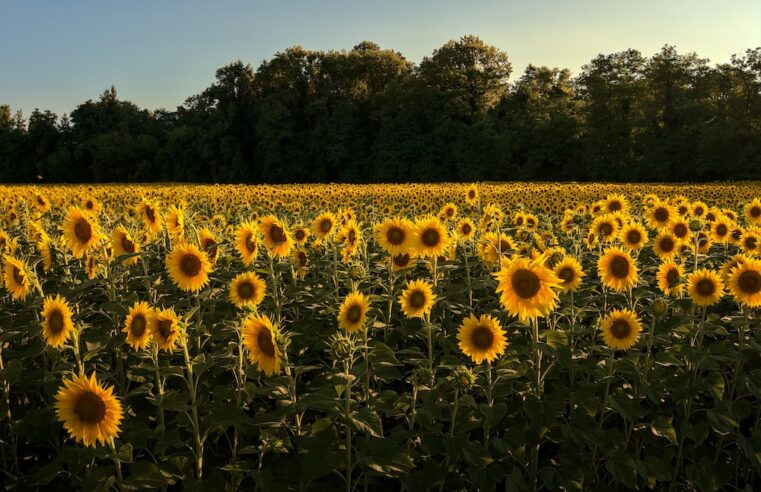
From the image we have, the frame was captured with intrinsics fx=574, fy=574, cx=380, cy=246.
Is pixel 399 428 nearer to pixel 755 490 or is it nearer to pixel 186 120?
pixel 755 490

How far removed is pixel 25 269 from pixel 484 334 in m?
2.81

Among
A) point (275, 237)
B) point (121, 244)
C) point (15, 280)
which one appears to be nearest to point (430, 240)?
point (275, 237)

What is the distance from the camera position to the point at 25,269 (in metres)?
3.53

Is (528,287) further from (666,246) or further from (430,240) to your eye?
(666,246)

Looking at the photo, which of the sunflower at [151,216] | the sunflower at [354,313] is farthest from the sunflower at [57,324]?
the sunflower at [151,216]

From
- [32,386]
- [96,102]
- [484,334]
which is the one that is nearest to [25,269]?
[32,386]

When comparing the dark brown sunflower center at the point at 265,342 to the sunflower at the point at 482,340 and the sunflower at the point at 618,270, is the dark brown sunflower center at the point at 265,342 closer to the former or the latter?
the sunflower at the point at 482,340

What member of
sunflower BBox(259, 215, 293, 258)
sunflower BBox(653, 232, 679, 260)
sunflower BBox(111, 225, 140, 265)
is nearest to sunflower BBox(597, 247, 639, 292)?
sunflower BBox(653, 232, 679, 260)

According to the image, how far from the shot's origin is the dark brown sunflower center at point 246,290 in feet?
12.3

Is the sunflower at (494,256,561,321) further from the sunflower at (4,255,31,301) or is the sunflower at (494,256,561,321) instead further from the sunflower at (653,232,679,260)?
the sunflower at (4,255,31,301)

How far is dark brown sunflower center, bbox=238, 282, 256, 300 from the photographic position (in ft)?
12.3

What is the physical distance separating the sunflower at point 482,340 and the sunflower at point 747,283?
1912 mm

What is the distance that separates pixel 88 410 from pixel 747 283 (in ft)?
13.4

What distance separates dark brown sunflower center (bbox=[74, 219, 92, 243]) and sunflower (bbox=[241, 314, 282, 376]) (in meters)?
1.73
